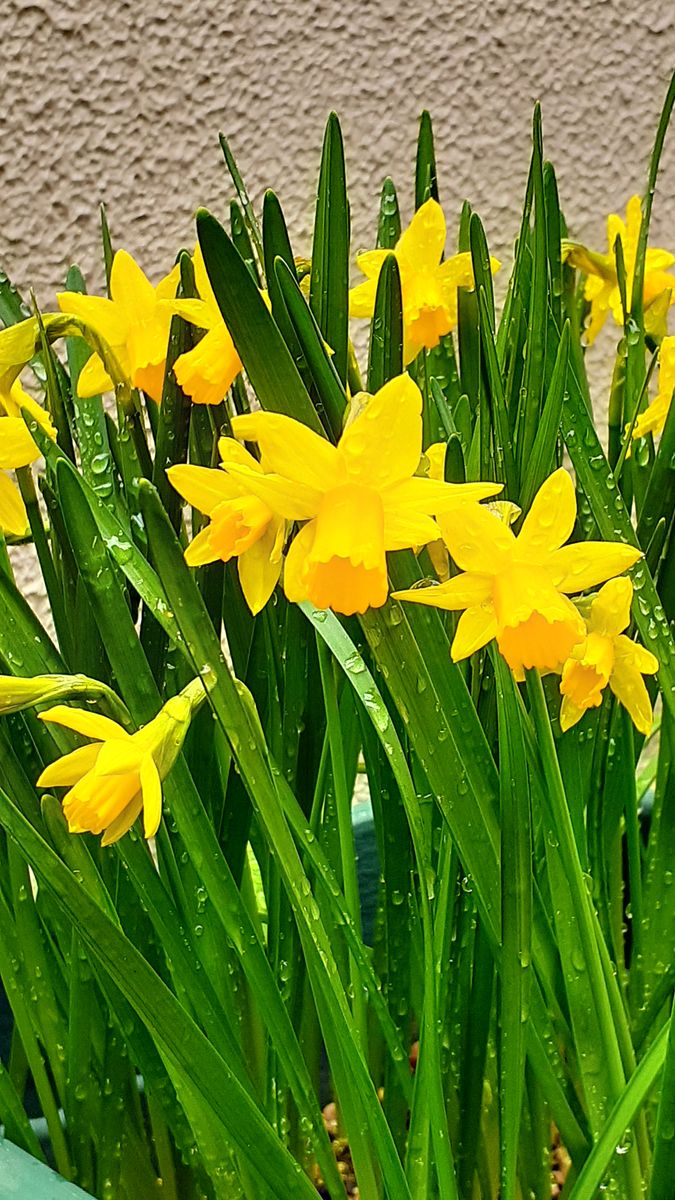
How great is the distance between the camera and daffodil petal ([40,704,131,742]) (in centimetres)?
36

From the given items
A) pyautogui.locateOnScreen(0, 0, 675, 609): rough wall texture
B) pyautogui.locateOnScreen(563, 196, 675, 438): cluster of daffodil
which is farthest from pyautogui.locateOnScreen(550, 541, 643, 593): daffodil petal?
pyautogui.locateOnScreen(0, 0, 675, 609): rough wall texture

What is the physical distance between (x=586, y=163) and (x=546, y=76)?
10cm

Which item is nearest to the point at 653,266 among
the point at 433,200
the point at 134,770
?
the point at 433,200

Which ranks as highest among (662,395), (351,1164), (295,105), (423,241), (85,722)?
(295,105)

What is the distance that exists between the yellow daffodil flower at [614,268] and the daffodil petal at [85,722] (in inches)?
18.2

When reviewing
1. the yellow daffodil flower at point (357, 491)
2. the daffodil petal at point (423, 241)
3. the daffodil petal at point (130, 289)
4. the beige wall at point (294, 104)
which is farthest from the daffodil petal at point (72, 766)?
the beige wall at point (294, 104)

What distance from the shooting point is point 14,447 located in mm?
449

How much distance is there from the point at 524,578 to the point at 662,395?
26cm

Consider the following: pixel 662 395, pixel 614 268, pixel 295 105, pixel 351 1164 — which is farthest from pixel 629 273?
pixel 351 1164

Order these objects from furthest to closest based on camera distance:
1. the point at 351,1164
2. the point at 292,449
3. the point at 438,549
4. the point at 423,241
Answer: the point at 351,1164, the point at 423,241, the point at 438,549, the point at 292,449

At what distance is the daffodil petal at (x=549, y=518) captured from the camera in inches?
14.8

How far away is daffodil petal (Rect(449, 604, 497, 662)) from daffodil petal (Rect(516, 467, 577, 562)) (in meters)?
0.02

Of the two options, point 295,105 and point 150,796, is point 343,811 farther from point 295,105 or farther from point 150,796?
point 295,105

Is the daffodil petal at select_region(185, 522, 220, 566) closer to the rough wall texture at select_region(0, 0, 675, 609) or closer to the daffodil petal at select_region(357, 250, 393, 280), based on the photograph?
the daffodil petal at select_region(357, 250, 393, 280)
